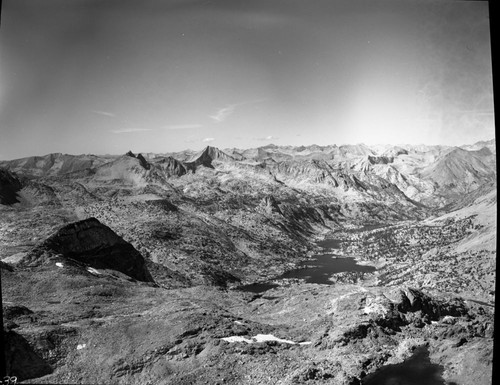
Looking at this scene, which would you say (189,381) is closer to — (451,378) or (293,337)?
(293,337)

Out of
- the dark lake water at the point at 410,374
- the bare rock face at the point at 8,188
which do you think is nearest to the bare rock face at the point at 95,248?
the dark lake water at the point at 410,374

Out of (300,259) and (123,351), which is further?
(300,259)

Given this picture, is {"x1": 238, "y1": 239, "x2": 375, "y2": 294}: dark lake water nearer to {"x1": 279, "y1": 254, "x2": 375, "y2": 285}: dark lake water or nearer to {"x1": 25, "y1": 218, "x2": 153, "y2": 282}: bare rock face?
{"x1": 279, "y1": 254, "x2": 375, "y2": 285}: dark lake water

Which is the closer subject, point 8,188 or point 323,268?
point 8,188

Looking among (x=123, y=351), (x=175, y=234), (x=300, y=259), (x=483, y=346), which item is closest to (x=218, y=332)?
(x=123, y=351)

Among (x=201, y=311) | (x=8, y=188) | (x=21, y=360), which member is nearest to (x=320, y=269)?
(x=201, y=311)

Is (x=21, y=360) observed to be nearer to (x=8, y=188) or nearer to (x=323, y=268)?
(x=8, y=188)
